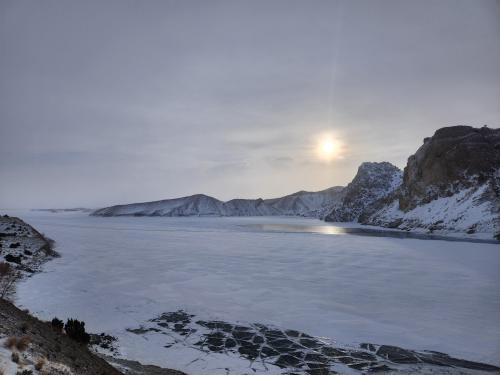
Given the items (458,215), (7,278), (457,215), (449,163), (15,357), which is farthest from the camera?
(449,163)

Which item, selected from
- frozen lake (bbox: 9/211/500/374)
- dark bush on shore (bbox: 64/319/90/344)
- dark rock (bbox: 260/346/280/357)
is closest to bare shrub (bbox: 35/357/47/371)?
dark bush on shore (bbox: 64/319/90/344)

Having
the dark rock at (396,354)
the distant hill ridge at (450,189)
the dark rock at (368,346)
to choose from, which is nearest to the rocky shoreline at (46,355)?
the dark rock at (368,346)

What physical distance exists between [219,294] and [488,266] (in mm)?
21913

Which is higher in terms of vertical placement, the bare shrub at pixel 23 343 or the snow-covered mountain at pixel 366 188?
the snow-covered mountain at pixel 366 188

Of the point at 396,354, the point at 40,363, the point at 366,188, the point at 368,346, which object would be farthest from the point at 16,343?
the point at 366,188

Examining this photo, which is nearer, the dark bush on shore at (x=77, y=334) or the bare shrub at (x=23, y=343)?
the bare shrub at (x=23, y=343)

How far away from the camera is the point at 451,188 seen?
86.6m

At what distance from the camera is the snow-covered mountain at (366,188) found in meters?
143

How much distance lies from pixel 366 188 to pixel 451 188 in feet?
203

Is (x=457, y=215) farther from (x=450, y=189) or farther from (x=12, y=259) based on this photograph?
(x=12, y=259)

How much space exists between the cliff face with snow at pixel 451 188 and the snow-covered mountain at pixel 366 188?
20887 mm

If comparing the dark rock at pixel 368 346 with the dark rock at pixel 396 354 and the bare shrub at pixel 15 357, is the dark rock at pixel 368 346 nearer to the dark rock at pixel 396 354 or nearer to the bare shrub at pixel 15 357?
the dark rock at pixel 396 354

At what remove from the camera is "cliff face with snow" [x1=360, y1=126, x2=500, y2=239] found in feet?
218

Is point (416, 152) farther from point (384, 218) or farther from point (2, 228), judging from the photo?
point (2, 228)
